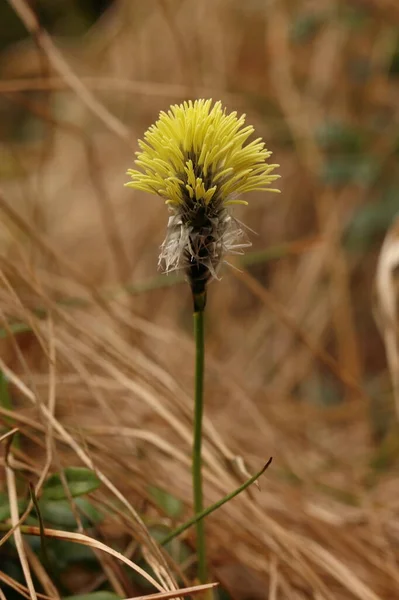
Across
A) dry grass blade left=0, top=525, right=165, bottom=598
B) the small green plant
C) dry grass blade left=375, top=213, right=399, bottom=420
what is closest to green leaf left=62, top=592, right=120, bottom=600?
dry grass blade left=0, top=525, right=165, bottom=598

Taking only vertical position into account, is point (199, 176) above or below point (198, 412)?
above

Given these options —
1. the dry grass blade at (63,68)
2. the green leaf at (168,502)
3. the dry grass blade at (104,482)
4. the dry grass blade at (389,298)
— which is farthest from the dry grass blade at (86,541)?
the dry grass blade at (63,68)

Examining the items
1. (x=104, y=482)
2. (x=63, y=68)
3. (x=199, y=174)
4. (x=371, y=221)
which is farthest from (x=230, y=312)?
(x=199, y=174)

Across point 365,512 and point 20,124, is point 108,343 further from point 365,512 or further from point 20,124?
point 20,124

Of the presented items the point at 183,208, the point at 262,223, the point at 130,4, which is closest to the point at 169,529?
the point at 183,208

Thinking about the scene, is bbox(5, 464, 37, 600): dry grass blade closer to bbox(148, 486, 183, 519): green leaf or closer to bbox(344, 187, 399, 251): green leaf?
bbox(148, 486, 183, 519): green leaf

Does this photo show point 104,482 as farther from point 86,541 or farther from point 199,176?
point 199,176
